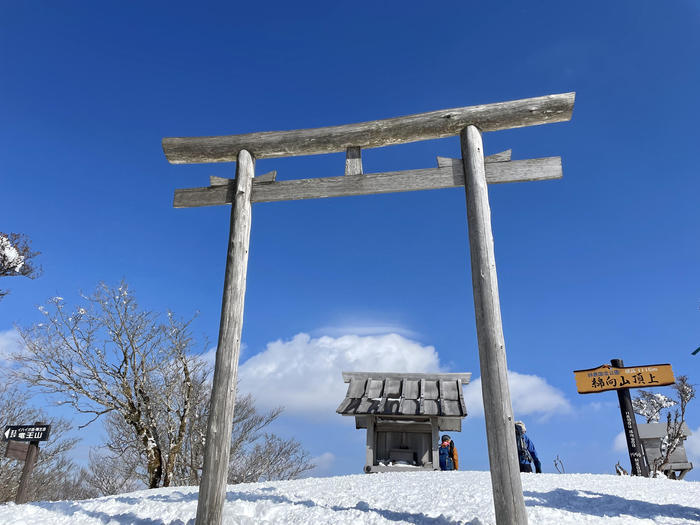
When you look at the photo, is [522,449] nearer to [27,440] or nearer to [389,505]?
[389,505]

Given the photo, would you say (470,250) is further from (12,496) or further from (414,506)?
(12,496)

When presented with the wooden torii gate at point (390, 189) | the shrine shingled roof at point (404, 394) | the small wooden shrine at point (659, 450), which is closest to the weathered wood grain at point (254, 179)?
the wooden torii gate at point (390, 189)

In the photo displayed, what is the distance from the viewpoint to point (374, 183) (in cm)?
646

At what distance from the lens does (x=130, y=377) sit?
14.0 m

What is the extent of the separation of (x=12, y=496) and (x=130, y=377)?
311 inches

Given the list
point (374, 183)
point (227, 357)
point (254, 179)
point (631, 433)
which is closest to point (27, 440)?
point (227, 357)

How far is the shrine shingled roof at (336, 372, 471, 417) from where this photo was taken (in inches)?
497

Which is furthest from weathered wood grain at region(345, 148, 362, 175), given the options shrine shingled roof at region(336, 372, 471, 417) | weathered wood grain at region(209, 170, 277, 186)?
shrine shingled roof at region(336, 372, 471, 417)

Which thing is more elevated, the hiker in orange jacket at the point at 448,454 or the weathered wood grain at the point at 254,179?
the weathered wood grain at the point at 254,179

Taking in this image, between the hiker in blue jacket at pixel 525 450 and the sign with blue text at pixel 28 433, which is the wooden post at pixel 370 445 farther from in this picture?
the sign with blue text at pixel 28 433

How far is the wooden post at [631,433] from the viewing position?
12344 millimetres

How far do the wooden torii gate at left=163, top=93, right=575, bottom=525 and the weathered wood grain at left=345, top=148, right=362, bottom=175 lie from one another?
0.01m

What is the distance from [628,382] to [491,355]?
10.2 m

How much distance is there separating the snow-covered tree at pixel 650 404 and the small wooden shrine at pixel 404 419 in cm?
1280
